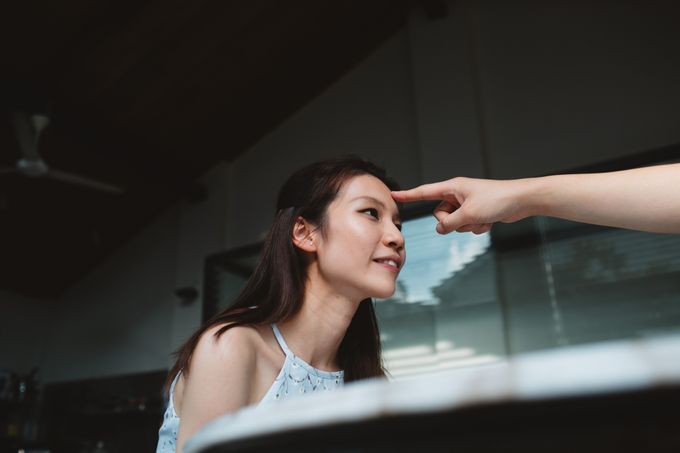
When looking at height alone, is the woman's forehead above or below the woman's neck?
above

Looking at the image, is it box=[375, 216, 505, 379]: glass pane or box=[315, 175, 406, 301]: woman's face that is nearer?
box=[315, 175, 406, 301]: woman's face

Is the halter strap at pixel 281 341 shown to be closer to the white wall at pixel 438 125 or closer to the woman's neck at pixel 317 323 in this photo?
the woman's neck at pixel 317 323

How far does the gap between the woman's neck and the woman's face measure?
0.09 ft

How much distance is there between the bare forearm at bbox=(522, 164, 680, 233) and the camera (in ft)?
2.68

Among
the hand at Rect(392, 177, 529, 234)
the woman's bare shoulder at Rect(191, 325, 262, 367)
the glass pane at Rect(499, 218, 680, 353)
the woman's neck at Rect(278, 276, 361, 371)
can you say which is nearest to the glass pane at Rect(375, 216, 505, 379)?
the glass pane at Rect(499, 218, 680, 353)

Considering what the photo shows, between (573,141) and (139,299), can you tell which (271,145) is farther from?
(573,141)

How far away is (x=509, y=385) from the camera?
26cm

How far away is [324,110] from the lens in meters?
5.45

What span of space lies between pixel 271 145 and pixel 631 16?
10.1 ft

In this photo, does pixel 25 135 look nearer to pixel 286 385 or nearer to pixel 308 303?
pixel 308 303

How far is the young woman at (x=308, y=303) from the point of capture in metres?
1.12

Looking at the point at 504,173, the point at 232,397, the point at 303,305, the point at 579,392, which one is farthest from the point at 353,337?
the point at 504,173

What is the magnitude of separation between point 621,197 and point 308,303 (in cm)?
74

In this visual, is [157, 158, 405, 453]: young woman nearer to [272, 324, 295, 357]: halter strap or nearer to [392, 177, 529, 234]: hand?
[272, 324, 295, 357]: halter strap
